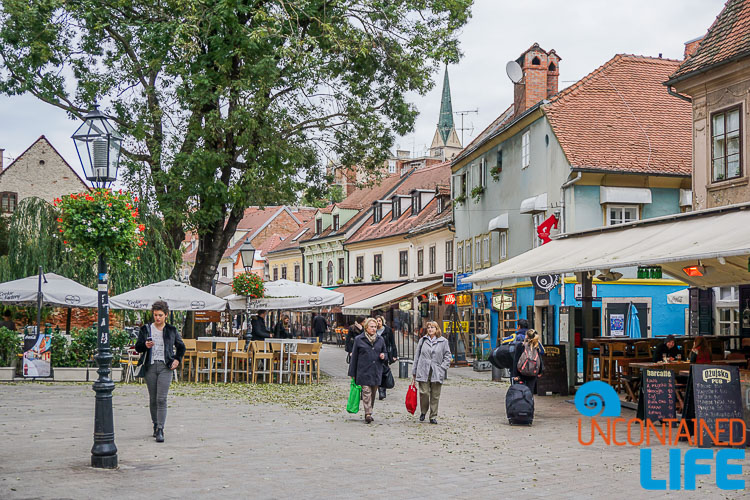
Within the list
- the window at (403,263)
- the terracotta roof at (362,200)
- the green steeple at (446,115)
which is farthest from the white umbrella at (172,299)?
the green steeple at (446,115)

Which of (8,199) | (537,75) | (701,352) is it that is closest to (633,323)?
(537,75)

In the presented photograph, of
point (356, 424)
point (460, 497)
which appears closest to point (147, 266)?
point (356, 424)

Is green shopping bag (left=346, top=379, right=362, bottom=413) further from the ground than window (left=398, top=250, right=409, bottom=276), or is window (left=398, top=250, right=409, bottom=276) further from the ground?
window (left=398, top=250, right=409, bottom=276)

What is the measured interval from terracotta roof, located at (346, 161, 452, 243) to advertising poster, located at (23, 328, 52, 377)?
24.5m

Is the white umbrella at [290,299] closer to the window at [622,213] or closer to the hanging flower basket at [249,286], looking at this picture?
the hanging flower basket at [249,286]

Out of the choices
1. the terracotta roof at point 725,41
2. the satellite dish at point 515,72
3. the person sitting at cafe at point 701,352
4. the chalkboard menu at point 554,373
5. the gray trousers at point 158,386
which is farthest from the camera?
the satellite dish at point 515,72

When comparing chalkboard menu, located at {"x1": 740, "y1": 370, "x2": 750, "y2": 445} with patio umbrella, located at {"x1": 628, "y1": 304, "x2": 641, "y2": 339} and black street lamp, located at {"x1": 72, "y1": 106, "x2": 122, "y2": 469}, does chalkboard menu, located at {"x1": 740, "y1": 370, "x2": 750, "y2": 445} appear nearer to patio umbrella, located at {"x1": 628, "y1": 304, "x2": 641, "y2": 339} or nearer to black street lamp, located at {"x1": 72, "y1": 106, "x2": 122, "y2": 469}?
black street lamp, located at {"x1": 72, "y1": 106, "x2": 122, "y2": 469}

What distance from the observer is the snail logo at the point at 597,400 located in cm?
1457

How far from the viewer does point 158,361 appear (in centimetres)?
1123

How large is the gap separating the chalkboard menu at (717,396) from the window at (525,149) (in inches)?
736

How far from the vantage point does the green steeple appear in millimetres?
138000

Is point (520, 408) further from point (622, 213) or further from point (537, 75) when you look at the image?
point (537, 75)

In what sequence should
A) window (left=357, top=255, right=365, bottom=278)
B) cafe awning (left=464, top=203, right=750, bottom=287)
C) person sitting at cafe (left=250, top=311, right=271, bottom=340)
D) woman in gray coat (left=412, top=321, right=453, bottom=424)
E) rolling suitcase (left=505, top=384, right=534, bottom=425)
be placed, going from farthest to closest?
window (left=357, top=255, right=365, bottom=278) < person sitting at cafe (left=250, top=311, right=271, bottom=340) < woman in gray coat (left=412, top=321, right=453, bottom=424) < rolling suitcase (left=505, top=384, right=534, bottom=425) < cafe awning (left=464, top=203, right=750, bottom=287)

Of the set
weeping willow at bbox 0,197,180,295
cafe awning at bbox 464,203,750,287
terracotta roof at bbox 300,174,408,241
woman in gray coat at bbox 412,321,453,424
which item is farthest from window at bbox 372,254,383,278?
woman in gray coat at bbox 412,321,453,424
